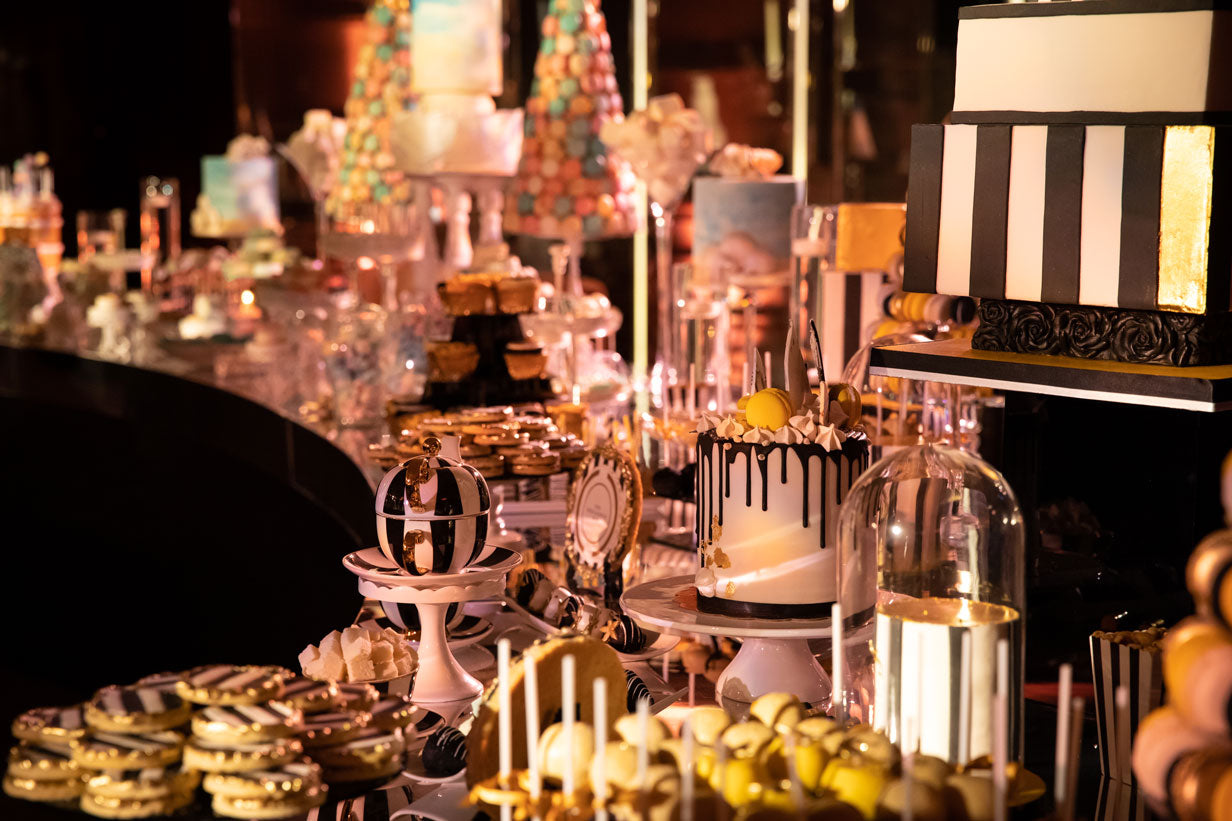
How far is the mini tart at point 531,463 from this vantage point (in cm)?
252

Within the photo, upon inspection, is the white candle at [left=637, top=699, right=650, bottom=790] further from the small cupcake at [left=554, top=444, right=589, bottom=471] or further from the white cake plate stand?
the small cupcake at [left=554, top=444, right=589, bottom=471]

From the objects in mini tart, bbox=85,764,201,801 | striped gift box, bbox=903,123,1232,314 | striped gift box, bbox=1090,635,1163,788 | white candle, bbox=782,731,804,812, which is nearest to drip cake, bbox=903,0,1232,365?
striped gift box, bbox=903,123,1232,314

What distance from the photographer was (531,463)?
2518mm

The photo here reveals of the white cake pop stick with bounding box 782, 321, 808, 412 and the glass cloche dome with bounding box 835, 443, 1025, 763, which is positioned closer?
the glass cloche dome with bounding box 835, 443, 1025, 763

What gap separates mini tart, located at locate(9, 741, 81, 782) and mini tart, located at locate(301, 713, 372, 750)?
0.20m

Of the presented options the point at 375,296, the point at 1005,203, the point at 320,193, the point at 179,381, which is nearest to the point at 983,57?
the point at 1005,203

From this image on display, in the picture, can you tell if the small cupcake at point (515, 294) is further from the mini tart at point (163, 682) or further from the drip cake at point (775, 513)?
the mini tart at point (163, 682)

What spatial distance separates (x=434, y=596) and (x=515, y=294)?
1.25 meters

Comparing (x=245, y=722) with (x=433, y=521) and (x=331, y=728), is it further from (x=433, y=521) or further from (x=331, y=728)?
(x=433, y=521)

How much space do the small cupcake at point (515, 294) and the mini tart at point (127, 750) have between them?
5.75 feet

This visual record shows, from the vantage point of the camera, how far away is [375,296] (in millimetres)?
5910

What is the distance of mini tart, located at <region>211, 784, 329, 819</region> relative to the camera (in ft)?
4.22

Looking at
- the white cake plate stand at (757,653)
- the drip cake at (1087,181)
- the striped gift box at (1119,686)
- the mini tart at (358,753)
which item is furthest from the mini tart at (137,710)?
the drip cake at (1087,181)

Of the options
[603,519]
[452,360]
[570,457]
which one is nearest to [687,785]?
[603,519]
